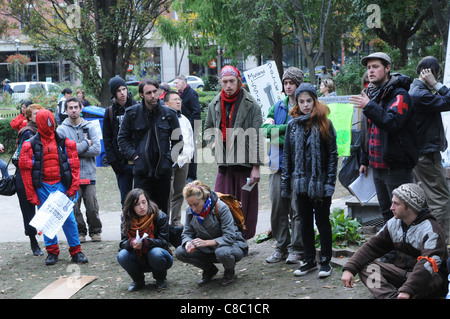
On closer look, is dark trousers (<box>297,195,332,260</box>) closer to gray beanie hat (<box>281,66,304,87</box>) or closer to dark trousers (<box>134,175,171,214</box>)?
gray beanie hat (<box>281,66,304,87</box>)

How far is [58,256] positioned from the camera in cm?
794

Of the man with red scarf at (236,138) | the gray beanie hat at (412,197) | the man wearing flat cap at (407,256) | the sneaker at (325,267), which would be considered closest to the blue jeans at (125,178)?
the man with red scarf at (236,138)

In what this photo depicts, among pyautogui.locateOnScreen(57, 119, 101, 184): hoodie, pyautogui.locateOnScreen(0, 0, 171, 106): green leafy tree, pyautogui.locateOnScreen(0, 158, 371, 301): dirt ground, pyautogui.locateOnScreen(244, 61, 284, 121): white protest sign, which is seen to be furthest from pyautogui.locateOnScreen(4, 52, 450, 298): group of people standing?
pyautogui.locateOnScreen(0, 0, 171, 106): green leafy tree

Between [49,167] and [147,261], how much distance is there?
1944 millimetres

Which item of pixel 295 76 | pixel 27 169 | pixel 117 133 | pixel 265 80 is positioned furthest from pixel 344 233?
pixel 27 169

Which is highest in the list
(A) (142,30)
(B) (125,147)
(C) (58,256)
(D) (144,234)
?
(A) (142,30)

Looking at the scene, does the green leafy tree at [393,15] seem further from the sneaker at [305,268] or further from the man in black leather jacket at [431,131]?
the sneaker at [305,268]

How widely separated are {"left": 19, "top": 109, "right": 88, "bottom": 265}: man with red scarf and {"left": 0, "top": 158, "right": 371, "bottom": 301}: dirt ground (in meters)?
0.36

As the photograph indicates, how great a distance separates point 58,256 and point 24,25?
11824 mm

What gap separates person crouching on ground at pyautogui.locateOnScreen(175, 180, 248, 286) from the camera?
234 inches
